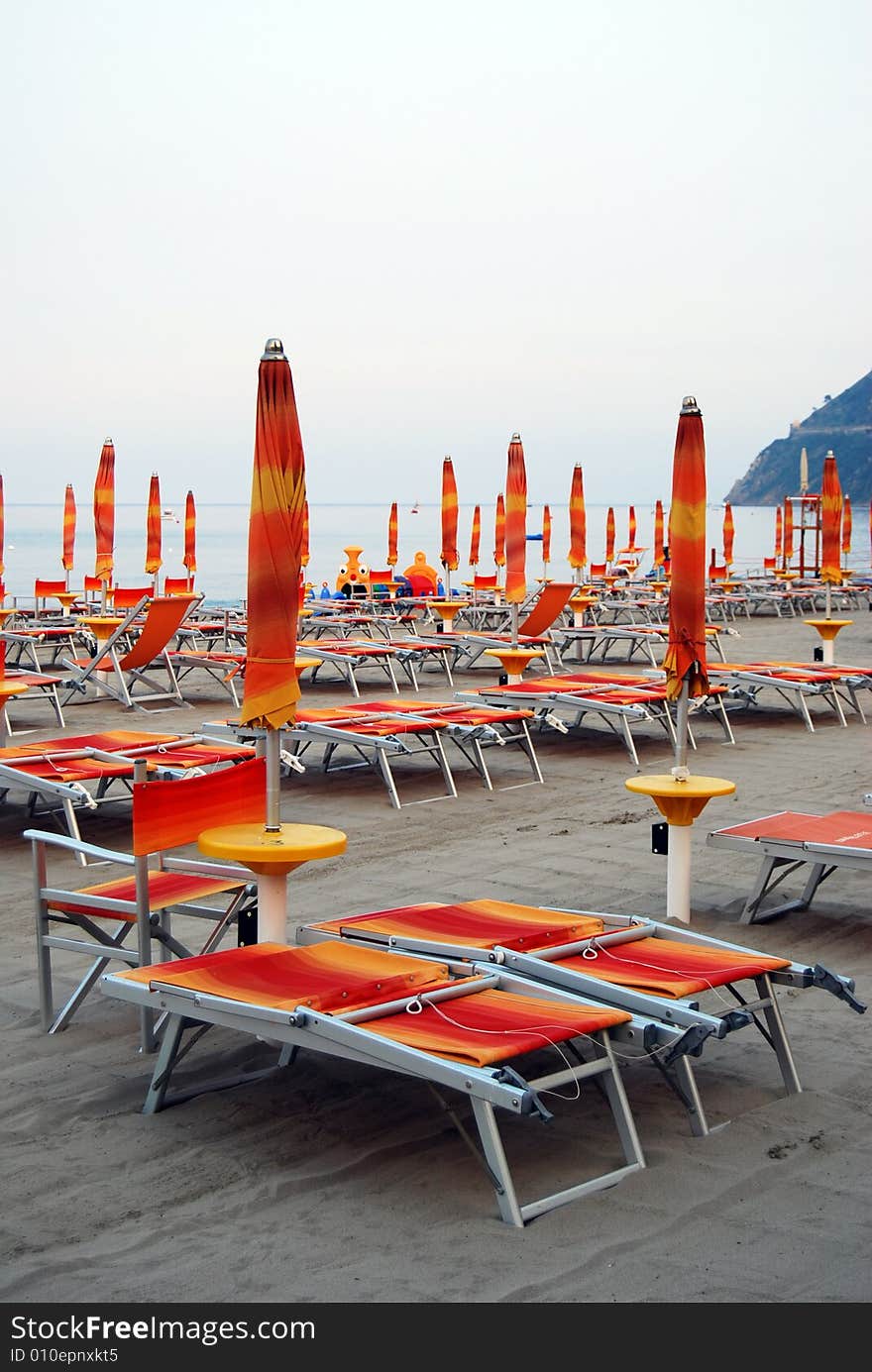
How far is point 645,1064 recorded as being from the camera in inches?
161

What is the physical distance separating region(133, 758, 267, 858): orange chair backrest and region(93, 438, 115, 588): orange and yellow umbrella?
31.0ft

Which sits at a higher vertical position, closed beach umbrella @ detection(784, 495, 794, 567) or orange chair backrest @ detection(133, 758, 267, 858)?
closed beach umbrella @ detection(784, 495, 794, 567)

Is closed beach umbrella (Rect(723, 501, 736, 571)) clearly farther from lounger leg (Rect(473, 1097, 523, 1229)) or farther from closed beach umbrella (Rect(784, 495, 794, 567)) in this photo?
lounger leg (Rect(473, 1097, 523, 1229))

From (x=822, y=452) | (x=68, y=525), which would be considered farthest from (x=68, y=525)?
(x=822, y=452)

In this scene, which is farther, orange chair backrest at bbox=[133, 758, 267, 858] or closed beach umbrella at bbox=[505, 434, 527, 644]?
closed beach umbrella at bbox=[505, 434, 527, 644]

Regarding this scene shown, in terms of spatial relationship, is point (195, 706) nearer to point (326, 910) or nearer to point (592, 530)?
point (326, 910)

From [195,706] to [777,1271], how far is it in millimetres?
9600

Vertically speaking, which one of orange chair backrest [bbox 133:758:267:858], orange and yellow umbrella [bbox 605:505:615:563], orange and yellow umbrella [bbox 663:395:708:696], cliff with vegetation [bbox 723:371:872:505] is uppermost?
cliff with vegetation [bbox 723:371:872:505]

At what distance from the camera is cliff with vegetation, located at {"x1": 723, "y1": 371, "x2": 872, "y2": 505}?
404 feet

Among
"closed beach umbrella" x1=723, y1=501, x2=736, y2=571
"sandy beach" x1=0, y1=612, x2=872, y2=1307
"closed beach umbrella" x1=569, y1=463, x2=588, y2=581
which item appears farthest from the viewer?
"closed beach umbrella" x1=723, y1=501, x2=736, y2=571

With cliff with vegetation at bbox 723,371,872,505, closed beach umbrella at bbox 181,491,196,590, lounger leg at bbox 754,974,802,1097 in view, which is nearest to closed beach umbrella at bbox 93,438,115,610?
closed beach umbrella at bbox 181,491,196,590

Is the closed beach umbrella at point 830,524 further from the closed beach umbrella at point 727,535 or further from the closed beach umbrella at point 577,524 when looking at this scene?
the closed beach umbrella at point 727,535

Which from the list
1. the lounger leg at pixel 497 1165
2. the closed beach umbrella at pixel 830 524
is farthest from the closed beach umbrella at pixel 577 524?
the lounger leg at pixel 497 1165
